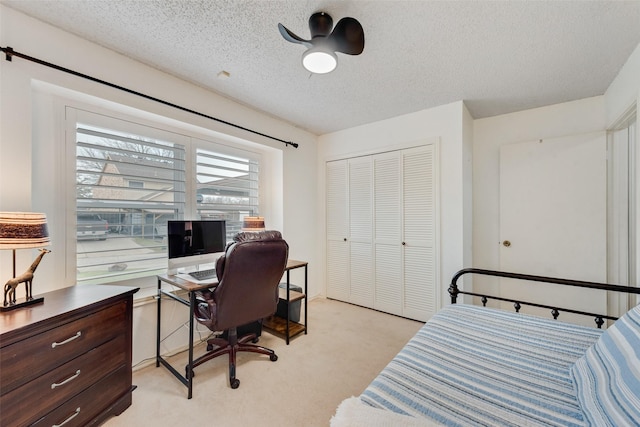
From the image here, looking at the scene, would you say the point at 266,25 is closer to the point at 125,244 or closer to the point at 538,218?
the point at 125,244

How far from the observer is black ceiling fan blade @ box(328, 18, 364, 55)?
146cm

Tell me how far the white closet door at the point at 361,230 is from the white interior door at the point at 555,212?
1.50m

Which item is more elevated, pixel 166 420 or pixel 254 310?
pixel 254 310

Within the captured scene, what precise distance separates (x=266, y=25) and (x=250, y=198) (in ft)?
6.35

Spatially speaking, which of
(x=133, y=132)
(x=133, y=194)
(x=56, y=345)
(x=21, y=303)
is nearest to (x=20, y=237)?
(x=21, y=303)

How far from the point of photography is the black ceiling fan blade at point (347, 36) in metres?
1.46

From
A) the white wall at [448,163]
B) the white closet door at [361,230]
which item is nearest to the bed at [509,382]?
the white wall at [448,163]

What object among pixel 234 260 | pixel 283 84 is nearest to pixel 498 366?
pixel 234 260

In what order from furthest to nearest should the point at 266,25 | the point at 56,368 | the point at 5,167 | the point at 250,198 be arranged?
the point at 250,198
the point at 266,25
the point at 5,167
the point at 56,368

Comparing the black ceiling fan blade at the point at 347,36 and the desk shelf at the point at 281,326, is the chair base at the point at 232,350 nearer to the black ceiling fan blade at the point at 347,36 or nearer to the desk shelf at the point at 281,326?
the desk shelf at the point at 281,326

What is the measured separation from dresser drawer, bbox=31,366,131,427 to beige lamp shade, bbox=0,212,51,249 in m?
0.84

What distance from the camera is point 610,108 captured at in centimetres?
239

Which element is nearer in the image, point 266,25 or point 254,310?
point 266,25

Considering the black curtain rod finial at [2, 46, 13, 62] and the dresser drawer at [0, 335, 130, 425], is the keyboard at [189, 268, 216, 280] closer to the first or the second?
the dresser drawer at [0, 335, 130, 425]
